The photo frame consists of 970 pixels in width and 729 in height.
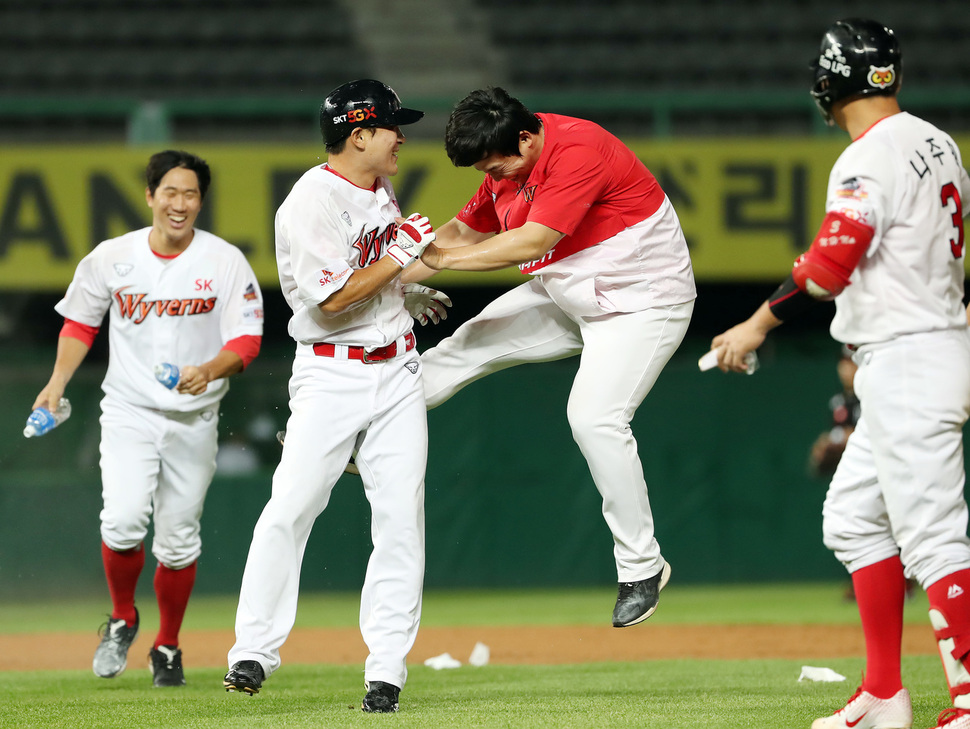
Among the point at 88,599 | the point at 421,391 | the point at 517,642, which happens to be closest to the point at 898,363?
the point at 421,391

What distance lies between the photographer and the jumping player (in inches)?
167

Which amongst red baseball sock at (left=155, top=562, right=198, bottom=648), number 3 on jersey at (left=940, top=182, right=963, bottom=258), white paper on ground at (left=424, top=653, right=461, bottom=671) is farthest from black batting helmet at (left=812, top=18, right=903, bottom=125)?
white paper on ground at (left=424, top=653, right=461, bottom=671)

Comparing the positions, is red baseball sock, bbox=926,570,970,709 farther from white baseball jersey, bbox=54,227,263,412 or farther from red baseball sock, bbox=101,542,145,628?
red baseball sock, bbox=101,542,145,628

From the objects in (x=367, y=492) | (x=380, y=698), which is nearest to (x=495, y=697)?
(x=380, y=698)

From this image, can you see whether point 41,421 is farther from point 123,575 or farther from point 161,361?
point 123,575

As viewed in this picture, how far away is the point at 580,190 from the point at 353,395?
1.09 metres

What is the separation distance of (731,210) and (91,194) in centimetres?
537

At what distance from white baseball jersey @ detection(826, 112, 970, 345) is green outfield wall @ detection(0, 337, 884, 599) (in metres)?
7.08

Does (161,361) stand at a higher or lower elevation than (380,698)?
higher

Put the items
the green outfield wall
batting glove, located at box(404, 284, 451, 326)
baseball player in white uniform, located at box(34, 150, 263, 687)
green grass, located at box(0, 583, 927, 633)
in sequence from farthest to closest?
the green outfield wall
green grass, located at box(0, 583, 927, 633)
baseball player in white uniform, located at box(34, 150, 263, 687)
batting glove, located at box(404, 284, 451, 326)

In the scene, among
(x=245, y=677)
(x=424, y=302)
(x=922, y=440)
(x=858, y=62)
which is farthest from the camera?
(x=424, y=302)

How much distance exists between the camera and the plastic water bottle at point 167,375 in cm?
511

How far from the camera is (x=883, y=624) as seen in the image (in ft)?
12.0

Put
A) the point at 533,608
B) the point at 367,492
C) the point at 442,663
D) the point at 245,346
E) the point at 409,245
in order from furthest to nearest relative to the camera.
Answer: the point at 533,608, the point at 442,663, the point at 245,346, the point at 367,492, the point at 409,245
